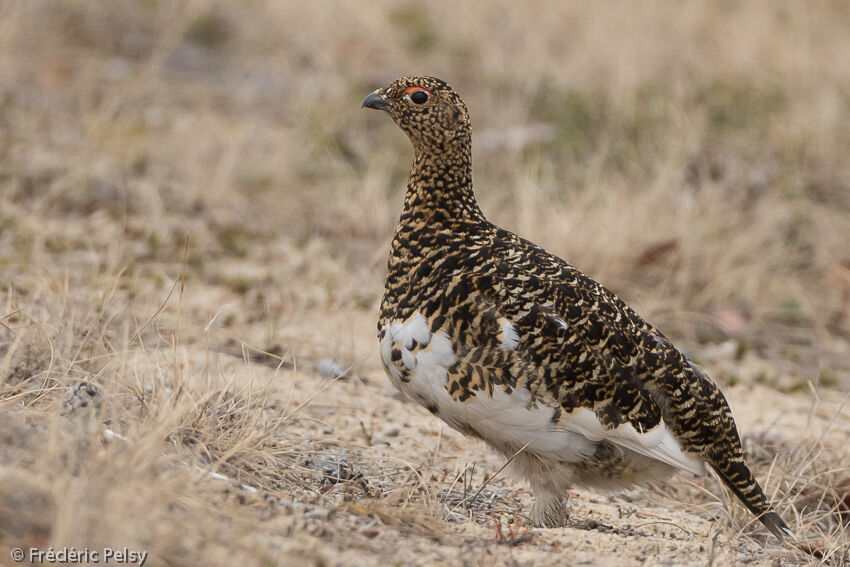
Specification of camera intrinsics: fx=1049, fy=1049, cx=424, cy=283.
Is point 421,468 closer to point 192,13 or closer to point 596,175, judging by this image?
point 596,175

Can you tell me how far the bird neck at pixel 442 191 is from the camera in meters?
3.44

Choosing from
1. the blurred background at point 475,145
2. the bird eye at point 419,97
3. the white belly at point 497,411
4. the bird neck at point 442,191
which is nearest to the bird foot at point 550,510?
the white belly at point 497,411

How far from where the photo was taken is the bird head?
3523mm

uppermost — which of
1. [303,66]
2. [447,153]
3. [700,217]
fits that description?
[303,66]

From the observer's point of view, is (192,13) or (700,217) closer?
(700,217)

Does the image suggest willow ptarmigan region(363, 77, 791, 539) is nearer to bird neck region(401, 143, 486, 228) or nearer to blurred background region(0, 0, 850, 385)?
bird neck region(401, 143, 486, 228)

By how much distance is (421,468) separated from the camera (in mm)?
3467

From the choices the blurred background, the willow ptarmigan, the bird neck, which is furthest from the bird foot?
the blurred background

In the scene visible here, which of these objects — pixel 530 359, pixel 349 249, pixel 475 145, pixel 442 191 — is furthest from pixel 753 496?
pixel 475 145

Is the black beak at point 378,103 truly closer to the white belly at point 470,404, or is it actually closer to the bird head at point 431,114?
the bird head at point 431,114

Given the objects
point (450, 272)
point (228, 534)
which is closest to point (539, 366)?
point (450, 272)

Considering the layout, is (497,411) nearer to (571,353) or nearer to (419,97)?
(571,353)

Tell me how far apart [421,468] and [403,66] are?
6.52 meters

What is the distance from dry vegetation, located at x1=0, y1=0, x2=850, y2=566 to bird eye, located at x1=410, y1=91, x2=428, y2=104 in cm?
94
